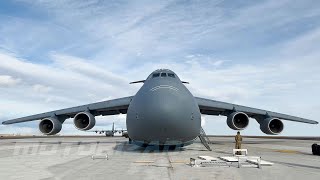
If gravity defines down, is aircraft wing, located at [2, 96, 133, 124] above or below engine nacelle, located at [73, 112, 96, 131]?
above

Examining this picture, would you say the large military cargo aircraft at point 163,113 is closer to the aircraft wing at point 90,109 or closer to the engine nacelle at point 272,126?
the aircraft wing at point 90,109

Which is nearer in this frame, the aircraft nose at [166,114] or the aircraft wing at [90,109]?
the aircraft nose at [166,114]

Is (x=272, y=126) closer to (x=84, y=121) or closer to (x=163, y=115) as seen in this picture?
(x=163, y=115)

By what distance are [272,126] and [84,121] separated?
44.3ft

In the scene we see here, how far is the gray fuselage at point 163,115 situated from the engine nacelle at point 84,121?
22.5ft

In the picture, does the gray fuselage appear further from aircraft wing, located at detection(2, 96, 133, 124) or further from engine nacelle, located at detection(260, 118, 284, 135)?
engine nacelle, located at detection(260, 118, 284, 135)

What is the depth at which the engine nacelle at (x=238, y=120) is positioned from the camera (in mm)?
21906

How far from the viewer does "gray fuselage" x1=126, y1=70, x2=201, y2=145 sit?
45.3 feet

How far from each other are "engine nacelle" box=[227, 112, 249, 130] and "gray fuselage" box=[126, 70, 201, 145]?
6734 mm

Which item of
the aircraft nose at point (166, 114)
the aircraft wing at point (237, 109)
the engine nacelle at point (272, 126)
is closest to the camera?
the aircraft nose at point (166, 114)

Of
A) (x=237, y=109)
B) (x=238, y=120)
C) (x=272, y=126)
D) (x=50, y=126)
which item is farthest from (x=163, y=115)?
(x=50, y=126)

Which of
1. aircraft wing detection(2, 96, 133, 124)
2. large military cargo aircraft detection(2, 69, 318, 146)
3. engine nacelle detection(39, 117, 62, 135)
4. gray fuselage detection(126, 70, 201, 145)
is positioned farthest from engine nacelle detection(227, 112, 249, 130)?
engine nacelle detection(39, 117, 62, 135)

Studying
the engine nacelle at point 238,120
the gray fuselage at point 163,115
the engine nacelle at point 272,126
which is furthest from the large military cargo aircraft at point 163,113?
the engine nacelle at point 272,126

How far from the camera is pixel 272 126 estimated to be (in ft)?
77.9
